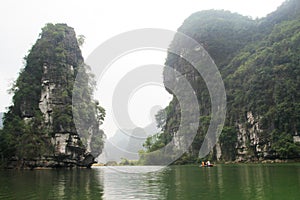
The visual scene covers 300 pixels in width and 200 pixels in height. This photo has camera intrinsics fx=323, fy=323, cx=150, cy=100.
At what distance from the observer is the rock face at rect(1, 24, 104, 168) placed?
38125mm

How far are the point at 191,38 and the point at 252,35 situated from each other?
1387 centimetres

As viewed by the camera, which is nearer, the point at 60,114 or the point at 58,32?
the point at 60,114

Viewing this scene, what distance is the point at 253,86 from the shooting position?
1959 inches

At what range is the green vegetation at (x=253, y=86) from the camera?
1714 inches

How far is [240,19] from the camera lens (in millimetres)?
81125

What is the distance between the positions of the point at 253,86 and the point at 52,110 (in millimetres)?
29815

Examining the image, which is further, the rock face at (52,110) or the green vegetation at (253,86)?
the green vegetation at (253,86)

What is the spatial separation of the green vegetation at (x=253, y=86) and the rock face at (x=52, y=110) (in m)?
21.4

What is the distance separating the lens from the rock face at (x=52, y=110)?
3812 centimetres

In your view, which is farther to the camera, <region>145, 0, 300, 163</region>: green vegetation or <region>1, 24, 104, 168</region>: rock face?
<region>145, 0, 300, 163</region>: green vegetation

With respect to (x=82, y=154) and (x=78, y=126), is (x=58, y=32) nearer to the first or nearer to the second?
(x=78, y=126)

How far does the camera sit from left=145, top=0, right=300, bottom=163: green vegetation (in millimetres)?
43531

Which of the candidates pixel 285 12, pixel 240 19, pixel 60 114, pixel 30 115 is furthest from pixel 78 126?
pixel 240 19

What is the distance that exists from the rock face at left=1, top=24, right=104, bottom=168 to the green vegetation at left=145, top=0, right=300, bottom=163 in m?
21.4
